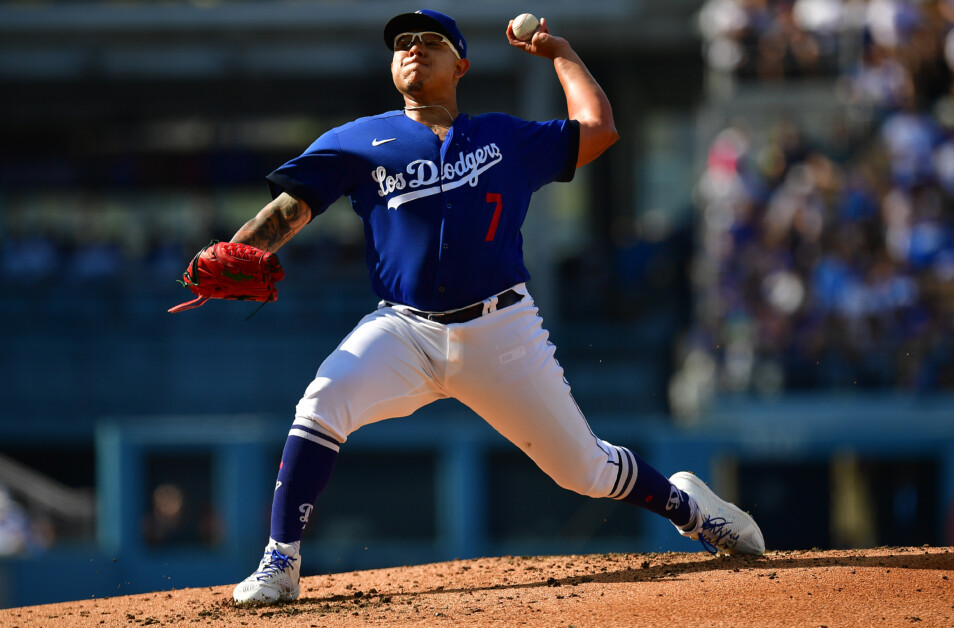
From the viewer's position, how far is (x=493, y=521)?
33.0 ft

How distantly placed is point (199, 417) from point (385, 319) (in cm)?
963

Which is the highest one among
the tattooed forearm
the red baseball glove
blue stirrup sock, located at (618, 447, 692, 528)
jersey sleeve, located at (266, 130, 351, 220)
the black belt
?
jersey sleeve, located at (266, 130, 351, 220)

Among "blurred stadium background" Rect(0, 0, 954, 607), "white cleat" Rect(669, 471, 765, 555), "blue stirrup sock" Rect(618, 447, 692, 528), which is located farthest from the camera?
"blurred stadium background" Rect(0, 0, 954, 607)

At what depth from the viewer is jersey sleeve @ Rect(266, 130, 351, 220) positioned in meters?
4.14

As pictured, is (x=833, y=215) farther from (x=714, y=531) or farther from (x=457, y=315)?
(x=457, y=315)

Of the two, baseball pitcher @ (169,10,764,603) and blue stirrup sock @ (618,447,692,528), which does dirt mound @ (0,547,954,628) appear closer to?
blue stirrup sock @ (618,447,692,528)

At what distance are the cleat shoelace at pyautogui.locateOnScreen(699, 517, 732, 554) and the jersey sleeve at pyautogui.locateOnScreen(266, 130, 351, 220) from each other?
6.04ft

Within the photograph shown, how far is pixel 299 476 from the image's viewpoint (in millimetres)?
4027

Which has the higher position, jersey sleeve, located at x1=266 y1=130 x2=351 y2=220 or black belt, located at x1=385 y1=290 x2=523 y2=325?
jersey sleeve, located at x1=266 y1=130 x2=351 y2=220

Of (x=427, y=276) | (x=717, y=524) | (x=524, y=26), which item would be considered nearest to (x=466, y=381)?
(x=427, y=276)

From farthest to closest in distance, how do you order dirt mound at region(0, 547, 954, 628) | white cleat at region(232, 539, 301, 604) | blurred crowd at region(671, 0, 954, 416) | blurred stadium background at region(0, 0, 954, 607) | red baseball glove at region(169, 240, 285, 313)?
1. blurred crowd at region(671, 0, 954, 416)
2. blurred stadium background at region(0, 0, 954, 607)
3. white cleat at region(232, 539, 301, 604)
4. red baseball glove at region(169, 240, 285, 313)
5. dirt mound at region(0, 547, 954, 628)

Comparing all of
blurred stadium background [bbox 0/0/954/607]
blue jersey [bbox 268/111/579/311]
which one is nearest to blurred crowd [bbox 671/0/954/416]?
blurred stadium background [bbox 0/0/954/607]

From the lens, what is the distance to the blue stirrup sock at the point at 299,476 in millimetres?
4027

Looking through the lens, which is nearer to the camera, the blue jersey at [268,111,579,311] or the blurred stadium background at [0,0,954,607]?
the blue jersey at [268,111,579,311]
